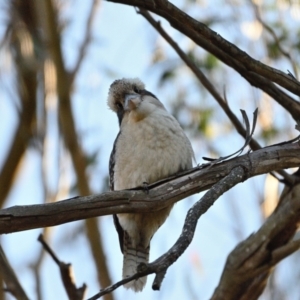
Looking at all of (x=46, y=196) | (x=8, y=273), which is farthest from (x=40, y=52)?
(x=8, y=273)

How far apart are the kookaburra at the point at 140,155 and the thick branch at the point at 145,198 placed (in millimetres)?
719

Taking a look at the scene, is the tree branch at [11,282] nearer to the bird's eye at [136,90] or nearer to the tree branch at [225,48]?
the tree branch at [225,48]

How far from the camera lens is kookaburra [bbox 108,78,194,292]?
3.11 meters

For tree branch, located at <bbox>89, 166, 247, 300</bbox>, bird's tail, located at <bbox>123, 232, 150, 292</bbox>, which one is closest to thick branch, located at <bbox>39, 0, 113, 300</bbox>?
bird's tail, located at <bbox>123, 232, 150, 292</bbox>

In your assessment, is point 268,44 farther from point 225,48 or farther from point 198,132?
point 225,48

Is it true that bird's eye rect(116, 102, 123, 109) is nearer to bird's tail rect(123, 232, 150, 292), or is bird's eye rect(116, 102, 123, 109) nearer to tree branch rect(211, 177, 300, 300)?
bird's tail rect(123, 232, 150, 292)

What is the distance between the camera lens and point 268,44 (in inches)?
180

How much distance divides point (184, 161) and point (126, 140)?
0.30m

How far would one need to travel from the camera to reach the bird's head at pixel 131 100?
3.31 metres

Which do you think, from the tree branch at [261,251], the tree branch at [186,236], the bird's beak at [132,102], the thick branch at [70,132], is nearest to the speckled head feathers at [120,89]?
the bird's beak at [132,102]

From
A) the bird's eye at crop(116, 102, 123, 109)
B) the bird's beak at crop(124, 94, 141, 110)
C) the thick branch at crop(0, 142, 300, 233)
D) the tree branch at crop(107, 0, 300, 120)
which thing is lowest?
the thick branch at crop(0, 142, 300, 233)

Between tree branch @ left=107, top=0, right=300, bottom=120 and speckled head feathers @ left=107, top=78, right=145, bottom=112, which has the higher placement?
speckled head feathers @ left=107, top=78, right=145, bottom=112

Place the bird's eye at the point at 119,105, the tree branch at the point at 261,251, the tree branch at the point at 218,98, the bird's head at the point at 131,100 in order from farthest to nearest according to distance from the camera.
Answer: the bird's eye at the point at 119,105
the bird's head at the point at 131,100
the tree branch at the point at 218,98
the tree branch at the point at 261,251

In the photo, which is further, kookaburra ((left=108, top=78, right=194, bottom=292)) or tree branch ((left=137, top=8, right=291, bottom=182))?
kookaburra ((left=108, top=78, right=194, bottom=292))
